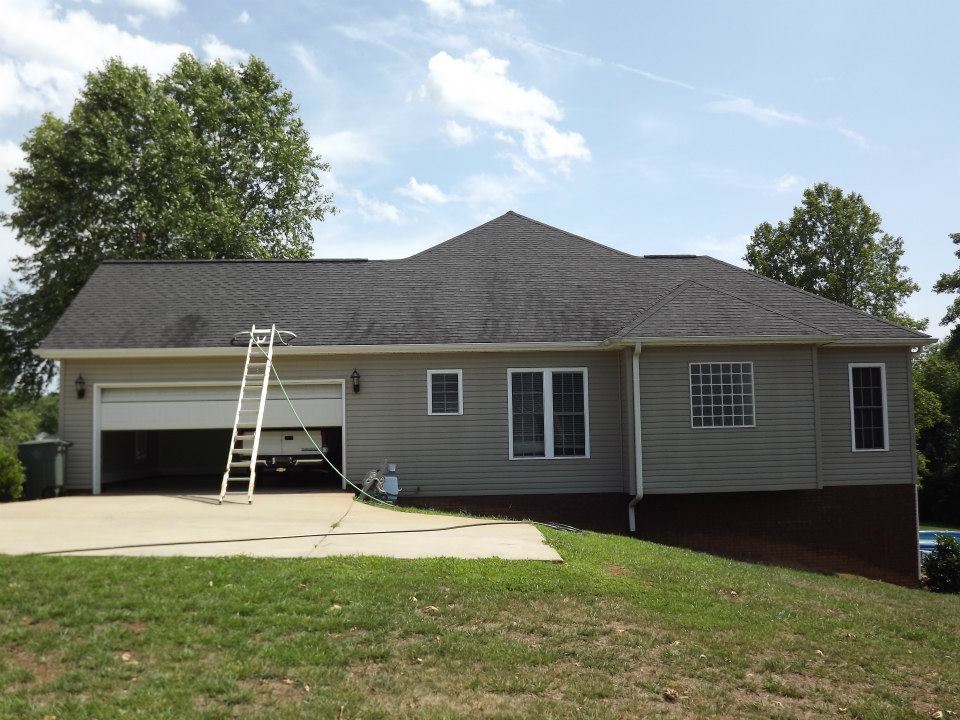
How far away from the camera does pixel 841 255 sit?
41.6 meters

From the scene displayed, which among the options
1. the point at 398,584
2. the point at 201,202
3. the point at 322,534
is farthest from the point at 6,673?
the point at 201,202

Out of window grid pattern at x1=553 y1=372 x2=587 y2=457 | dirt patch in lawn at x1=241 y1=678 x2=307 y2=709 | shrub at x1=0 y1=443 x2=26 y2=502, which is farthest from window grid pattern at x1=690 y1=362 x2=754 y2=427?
shrub at x1=0 y1=443 x2=26 y2=502

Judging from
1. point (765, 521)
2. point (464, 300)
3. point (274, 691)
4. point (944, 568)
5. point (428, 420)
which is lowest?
point (944, 568)

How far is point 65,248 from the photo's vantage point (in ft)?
98.8

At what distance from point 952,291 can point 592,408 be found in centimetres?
3003

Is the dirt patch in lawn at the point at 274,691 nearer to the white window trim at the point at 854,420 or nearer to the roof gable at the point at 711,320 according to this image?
the roof gable at the point at 711,320

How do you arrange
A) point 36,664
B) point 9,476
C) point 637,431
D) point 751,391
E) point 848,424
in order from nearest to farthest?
point 36,664 → point 9,476 → point 637,431 → point 751,391 → point 848,424

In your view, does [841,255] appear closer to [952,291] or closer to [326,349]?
[952,291]

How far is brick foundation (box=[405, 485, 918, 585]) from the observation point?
15.6 m

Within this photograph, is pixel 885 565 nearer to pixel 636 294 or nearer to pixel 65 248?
pixel 636 294

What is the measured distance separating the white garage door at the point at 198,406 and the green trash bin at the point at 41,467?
1.05m

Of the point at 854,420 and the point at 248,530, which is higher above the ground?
the point at 854,420

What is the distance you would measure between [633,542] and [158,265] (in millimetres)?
12460

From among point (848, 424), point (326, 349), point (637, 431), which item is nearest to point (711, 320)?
point (637, 431)
